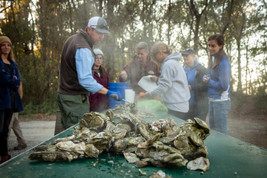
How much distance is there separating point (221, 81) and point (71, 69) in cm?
210

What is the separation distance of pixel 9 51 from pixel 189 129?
11.4ft

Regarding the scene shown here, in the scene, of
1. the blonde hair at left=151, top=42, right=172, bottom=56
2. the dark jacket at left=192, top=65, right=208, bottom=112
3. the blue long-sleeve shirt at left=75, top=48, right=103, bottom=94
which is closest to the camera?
the blue long-sleeve shirt at left=75, top=48, right=103, bottom=94

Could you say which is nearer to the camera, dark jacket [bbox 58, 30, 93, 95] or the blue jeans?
dark jacket [bbox 58, 30, 93, 95]

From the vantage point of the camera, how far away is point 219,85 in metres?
2.91

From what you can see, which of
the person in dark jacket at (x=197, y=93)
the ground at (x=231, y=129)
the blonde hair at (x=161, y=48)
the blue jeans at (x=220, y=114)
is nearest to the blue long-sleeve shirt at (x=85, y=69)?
the blonde hair at (x=161, y=48)

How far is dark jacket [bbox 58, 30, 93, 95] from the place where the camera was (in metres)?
2.52

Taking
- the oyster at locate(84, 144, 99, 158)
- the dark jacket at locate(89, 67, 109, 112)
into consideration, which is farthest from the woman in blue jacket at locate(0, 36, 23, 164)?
the oyster at locate(84, 144, 99, 158)

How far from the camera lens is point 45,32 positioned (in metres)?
9.88

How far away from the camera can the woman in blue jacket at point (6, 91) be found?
122 inches

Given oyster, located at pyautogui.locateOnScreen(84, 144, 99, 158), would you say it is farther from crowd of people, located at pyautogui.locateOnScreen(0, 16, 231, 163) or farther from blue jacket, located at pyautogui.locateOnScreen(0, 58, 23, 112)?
blue jacket, located at pyautogui.locateOnScreen(0, 58, 23, 112)

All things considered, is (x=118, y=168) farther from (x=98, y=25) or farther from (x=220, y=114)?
(x=220, y=114)

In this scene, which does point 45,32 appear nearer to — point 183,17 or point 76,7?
point 76,7

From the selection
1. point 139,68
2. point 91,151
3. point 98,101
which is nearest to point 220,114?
point 98,101

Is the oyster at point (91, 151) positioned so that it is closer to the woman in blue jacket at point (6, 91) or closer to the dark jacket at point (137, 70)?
the woman in blue jacket at point (6, 91)
